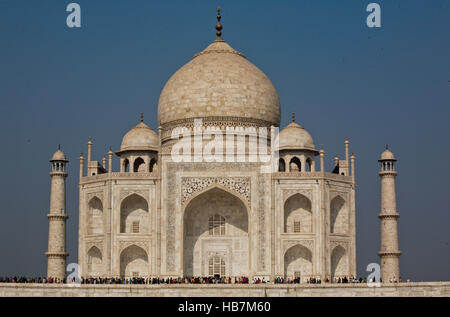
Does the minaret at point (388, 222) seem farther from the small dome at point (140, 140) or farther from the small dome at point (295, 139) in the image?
the small dome at point (140, 140)

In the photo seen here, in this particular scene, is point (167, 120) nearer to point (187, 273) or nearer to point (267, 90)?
point (267, 90)

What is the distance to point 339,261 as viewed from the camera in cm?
3841

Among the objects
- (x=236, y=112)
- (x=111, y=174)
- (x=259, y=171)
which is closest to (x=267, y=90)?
(x=236, y=112)

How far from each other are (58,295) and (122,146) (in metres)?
8.74

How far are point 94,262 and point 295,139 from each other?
29.9 feet

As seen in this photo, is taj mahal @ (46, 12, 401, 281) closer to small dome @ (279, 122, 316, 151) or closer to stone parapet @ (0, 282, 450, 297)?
small dome @ (279, 122, 316, 151)

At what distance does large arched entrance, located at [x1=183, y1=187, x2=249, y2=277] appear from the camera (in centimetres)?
3831

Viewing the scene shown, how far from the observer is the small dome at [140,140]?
4038cm

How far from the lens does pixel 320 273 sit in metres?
37.1

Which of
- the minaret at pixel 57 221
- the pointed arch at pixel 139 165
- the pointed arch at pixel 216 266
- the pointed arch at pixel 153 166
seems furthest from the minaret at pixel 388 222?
the minaret at pixel 57 221

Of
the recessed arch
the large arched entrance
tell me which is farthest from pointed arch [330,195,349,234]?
the recessed arch

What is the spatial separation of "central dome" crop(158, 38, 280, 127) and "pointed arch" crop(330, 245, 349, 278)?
244 inches

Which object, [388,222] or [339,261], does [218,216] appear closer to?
[339,261]

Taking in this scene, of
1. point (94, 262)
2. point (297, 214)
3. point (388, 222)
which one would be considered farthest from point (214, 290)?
point (388, 222)
